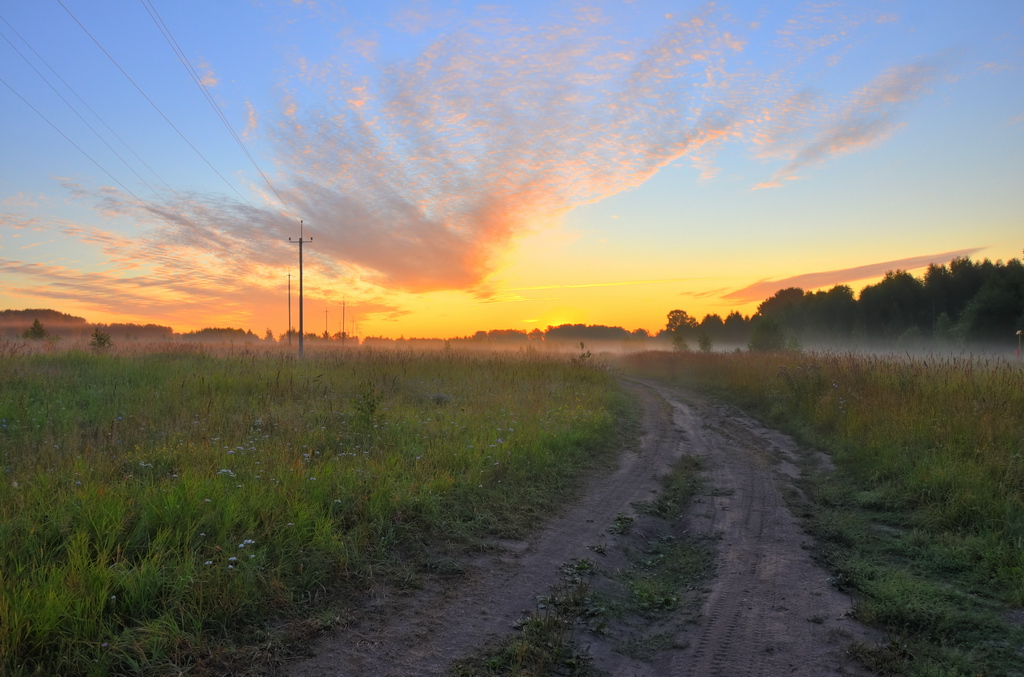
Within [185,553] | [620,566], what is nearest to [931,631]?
[620,566]

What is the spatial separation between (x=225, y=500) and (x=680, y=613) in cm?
438

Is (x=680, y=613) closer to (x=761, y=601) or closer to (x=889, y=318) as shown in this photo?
(x=761, y=601)

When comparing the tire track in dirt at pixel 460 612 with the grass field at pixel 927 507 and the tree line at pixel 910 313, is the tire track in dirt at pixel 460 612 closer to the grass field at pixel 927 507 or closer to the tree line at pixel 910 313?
the grass field at pixel 927 507

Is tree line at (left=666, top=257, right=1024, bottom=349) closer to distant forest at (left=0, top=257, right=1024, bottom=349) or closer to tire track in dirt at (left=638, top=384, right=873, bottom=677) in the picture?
distant forest at (left=0, top=257, right=1024, bottom=349)

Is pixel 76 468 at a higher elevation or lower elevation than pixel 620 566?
higher

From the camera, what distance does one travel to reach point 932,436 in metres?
8.44

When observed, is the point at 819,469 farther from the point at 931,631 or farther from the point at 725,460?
the point at 931,631

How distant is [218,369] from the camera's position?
47.8 feet

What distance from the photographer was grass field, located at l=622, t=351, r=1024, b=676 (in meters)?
3.88

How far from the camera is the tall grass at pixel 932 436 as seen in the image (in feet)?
19.5

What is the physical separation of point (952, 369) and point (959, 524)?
Result: 7888 mm

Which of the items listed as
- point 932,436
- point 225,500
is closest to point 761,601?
point 225,500

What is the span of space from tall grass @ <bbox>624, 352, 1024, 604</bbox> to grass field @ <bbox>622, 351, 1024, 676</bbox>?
2 cm

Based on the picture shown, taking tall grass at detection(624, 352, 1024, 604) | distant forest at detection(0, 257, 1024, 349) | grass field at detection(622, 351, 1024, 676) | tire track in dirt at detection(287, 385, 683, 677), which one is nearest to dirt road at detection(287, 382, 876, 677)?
tire track in dirt at detection(287, 385, 683, 677)
